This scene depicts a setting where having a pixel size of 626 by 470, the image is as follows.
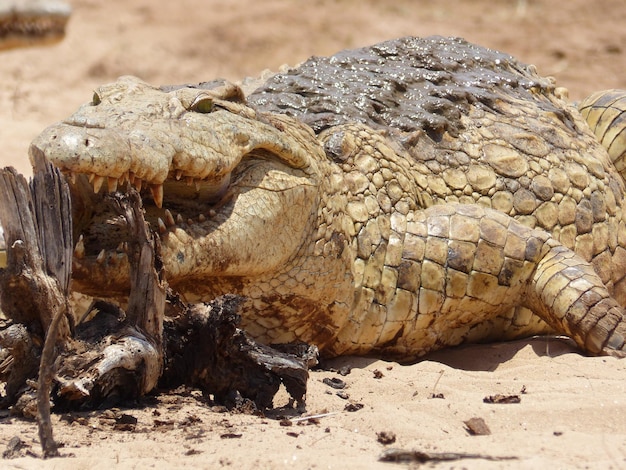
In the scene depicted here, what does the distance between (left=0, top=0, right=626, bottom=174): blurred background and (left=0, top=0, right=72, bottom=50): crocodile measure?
211 inches

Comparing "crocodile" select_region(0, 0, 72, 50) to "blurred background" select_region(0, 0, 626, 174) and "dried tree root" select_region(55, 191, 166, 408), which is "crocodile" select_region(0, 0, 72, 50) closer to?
"dried tree root" select_region(55, 191, 166, 408)

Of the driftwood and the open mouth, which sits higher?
the open mouth

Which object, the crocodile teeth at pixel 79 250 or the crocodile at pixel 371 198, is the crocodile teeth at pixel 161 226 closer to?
the crocodile at pixel 371 198

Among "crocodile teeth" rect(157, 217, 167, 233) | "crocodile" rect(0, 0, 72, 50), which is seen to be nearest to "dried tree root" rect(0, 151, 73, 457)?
"crocodile teeth" rect(157, 217, 167, 233)

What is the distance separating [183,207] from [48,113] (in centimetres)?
610

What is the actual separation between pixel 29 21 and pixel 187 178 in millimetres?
1577

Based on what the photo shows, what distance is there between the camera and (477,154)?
208 inches

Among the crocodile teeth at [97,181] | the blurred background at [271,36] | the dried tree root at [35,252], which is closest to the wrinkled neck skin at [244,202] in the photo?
the crocodile teeth at [97,181]

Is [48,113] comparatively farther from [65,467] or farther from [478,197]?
[65,467]

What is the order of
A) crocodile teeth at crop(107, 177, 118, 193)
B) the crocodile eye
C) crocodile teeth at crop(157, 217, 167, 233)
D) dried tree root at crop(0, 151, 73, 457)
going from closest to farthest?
dried tree root at crop(0, 151, 73, 457) → crocodile teeth at crop(107, 177, 118, 193) → crocodile teeth at crop(157, 217, 167, 233) → the crocodile eye

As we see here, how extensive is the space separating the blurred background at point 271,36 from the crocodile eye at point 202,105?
6542mm

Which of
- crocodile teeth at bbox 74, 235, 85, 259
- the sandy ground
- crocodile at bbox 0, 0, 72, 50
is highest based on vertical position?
crocodile at bbox 0, 0, 72, 50

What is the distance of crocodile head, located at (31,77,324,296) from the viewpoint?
345 cm

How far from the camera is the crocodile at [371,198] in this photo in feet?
12.2
